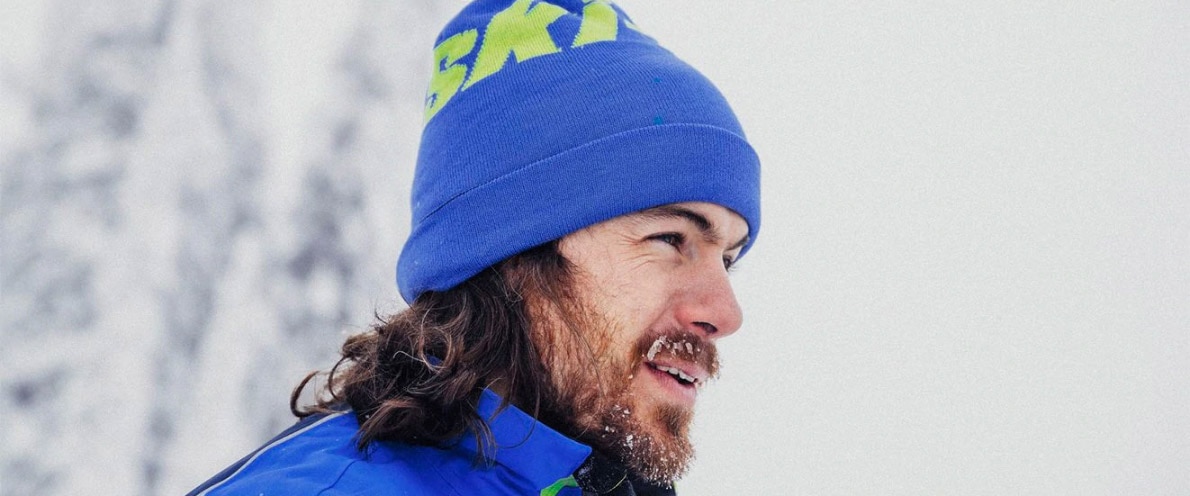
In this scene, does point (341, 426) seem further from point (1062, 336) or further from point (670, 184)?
point (1062, 336)

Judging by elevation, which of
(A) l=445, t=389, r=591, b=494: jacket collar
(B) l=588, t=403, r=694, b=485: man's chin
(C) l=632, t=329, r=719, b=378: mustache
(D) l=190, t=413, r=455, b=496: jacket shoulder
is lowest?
(D) l=190, t=413, r=455, b=496: jacket shoulder

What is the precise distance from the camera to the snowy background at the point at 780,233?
7.03ft

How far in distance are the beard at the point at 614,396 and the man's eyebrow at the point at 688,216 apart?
18cm

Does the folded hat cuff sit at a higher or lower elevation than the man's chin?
higher

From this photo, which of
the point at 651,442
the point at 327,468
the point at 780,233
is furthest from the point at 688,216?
the point at 780,233

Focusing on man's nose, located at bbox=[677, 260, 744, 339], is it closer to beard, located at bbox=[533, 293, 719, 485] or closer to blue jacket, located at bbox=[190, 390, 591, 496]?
beard, located at bbox=[533, 293, 719, 485]

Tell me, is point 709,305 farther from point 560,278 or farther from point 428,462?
point 428,462

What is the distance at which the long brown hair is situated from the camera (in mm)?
1079

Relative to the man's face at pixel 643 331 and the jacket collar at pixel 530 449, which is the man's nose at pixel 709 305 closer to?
the man's face at pixel 643 331

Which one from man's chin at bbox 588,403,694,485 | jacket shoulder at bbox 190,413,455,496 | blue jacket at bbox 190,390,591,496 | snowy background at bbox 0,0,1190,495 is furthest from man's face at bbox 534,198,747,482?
snowy background at bbox 0,0,1190,495

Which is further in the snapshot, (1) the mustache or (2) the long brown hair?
(1) the mustache

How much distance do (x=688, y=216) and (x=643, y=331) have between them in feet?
0.72

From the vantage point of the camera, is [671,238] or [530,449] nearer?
[530,449]

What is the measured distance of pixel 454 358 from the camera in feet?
3.82
